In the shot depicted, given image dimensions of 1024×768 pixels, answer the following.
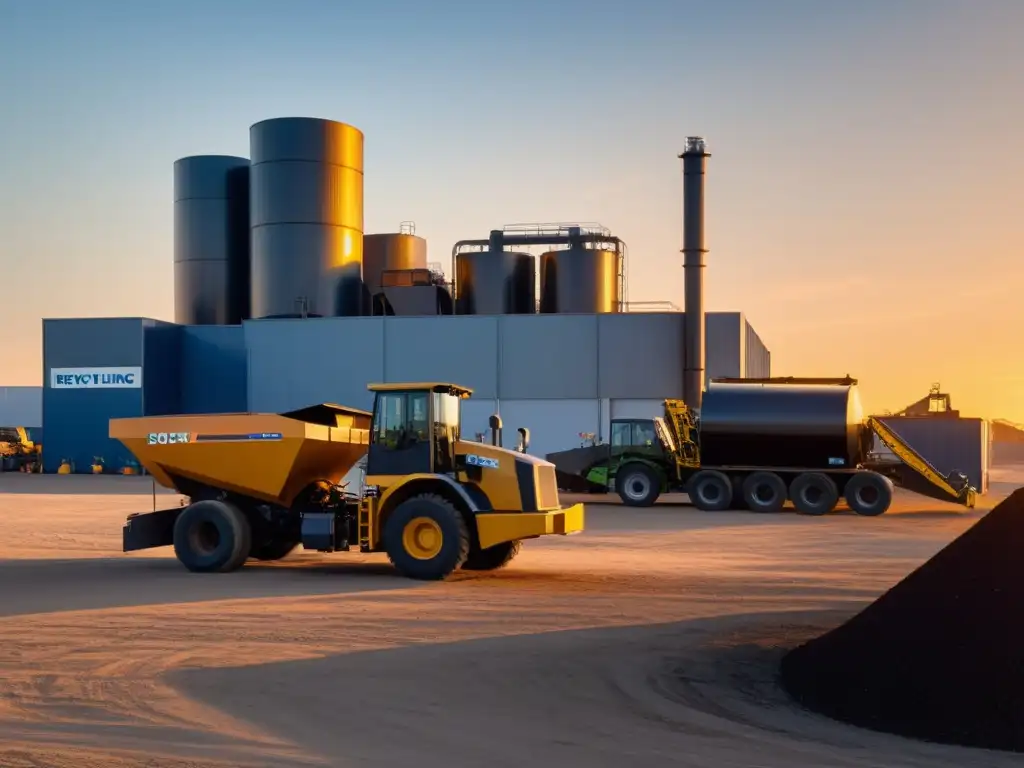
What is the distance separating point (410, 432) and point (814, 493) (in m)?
16.3

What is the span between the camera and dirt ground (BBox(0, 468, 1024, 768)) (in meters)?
7.69

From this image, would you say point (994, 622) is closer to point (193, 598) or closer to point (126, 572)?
point (193, 598)

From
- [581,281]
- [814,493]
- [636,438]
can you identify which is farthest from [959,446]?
[581,281]

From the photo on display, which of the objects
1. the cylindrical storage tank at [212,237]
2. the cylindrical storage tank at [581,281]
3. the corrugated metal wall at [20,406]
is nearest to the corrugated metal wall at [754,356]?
the cylindrical storage tank at [581,281]

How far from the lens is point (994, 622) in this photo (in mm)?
8562

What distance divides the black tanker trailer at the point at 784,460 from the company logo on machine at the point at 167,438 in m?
16.8

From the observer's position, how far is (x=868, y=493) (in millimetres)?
29172

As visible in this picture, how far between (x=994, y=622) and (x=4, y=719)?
7.37m

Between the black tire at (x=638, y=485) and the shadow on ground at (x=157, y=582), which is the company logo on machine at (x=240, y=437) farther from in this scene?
the black tire at (x=638, y=485)

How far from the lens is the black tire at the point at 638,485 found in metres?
31.5

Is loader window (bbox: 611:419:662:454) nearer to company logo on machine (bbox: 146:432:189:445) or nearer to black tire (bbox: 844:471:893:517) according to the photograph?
black tire (bbox: 844:471:893:517)

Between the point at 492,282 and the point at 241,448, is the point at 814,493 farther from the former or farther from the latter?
the point at 492,282

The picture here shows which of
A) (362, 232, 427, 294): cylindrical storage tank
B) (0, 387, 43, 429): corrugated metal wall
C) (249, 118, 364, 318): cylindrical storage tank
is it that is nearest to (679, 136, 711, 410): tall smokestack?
(249, 118, 364, 318): cylindrical storage tank

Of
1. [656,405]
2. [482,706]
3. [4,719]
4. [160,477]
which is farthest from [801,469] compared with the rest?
[4,719]
